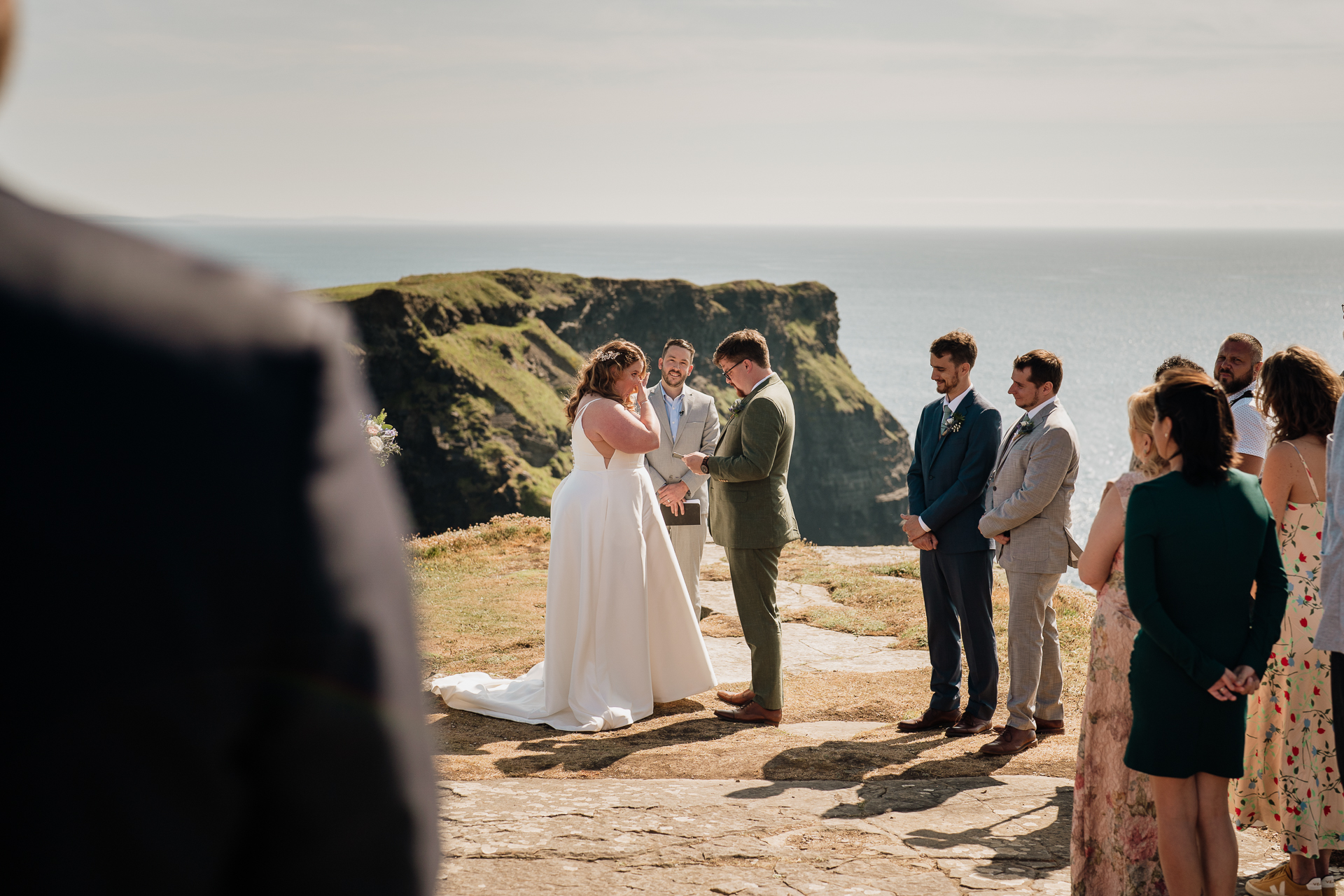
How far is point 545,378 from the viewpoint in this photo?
52.3m

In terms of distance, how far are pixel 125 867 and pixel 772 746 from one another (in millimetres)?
5908

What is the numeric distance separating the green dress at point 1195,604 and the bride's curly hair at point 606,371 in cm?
376

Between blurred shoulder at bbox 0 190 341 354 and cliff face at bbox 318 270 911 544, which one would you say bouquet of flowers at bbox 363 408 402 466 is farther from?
cliff face at bbox 318 270 911 544

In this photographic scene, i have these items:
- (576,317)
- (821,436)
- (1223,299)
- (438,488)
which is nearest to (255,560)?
(438,488)

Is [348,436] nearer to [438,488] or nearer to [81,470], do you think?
[81,470]

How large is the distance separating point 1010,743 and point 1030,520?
50.6 inches

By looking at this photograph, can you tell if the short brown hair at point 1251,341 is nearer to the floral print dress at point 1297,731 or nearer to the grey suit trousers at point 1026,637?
the floral print dress at point 1297,731

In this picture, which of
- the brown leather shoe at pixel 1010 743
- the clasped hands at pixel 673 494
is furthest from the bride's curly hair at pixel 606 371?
the brown leather shoe at pixel 1010 743

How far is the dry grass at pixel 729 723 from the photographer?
231 inches

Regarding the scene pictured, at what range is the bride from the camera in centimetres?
676

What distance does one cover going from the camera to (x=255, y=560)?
62 centimetres

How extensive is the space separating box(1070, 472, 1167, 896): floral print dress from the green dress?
40 cm

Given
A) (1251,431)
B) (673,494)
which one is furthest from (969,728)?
(673,494)

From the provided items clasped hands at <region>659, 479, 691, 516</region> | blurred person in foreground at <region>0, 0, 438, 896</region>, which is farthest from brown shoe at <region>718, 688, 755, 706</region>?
blurred person in foreground at <region>0, 0, 438, 896</region>
